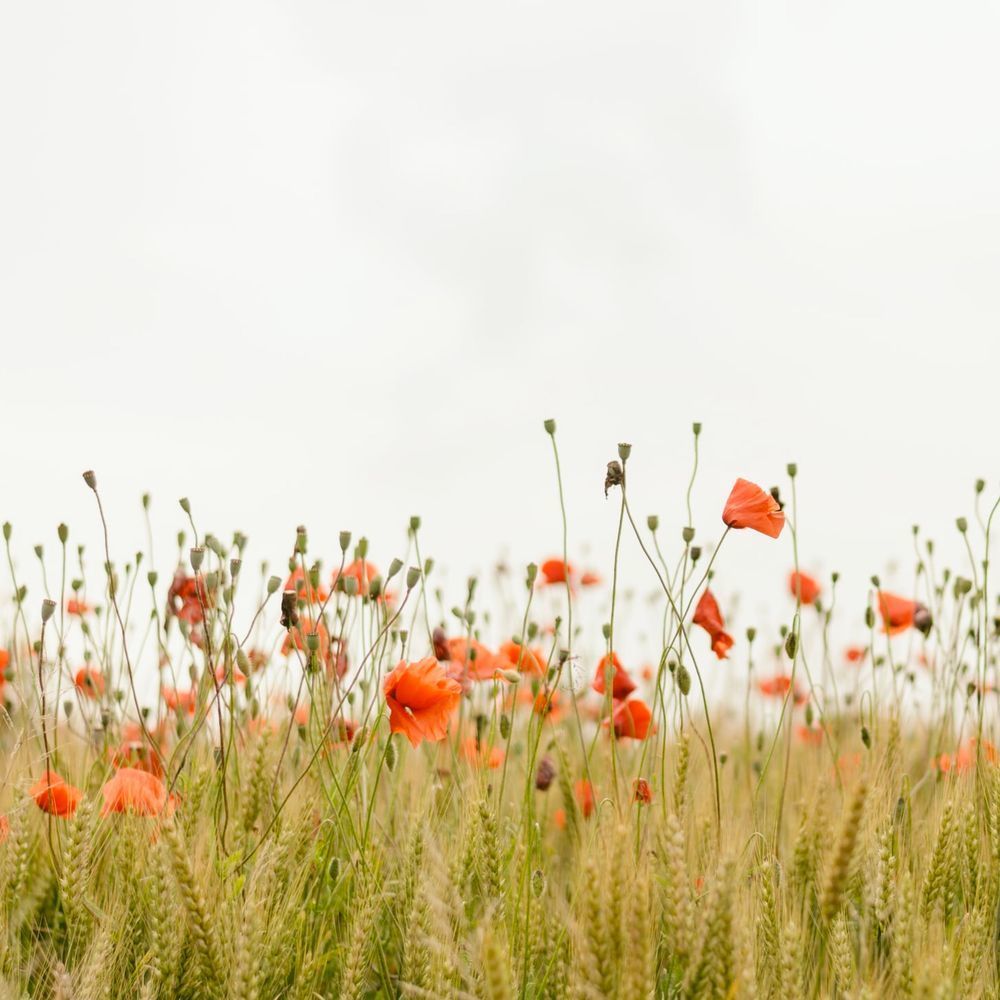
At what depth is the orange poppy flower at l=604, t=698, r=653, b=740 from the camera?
3113 millimetres

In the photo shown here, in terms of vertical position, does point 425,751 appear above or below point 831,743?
below

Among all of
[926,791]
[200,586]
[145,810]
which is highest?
[200,586]

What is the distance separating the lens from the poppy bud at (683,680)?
2.56 meters

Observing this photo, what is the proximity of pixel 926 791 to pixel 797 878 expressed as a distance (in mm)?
1238

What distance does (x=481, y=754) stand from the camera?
2.69 m

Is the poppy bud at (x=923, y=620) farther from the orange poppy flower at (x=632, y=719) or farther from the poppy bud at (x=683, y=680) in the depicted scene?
the poppy bud at (x=683, y=680)

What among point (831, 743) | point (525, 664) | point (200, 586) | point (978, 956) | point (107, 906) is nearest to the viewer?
point (978, 956)

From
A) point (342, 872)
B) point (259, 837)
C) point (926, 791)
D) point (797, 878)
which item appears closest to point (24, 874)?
point (259, 837)

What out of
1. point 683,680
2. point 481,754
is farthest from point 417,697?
point 683,680

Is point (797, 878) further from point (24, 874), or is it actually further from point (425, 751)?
point (24, 874)

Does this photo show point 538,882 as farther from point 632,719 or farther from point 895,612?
point 895,612

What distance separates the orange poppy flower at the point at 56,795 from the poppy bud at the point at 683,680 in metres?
1.38

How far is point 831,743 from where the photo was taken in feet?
10.2

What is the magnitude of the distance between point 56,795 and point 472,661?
1091 mm
